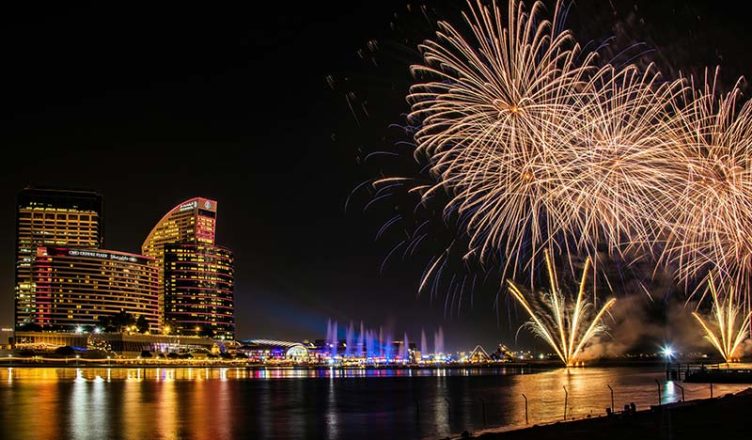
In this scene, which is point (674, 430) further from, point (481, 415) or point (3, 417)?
point (3, 417)

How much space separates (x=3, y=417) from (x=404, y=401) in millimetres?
27535

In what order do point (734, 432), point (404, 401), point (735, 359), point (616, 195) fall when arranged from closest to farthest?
point (734, 432) → point (616, 195) → point (404, 401) → point (735, 359)

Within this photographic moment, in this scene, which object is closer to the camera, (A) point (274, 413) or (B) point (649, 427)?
(B) point (649, 427)

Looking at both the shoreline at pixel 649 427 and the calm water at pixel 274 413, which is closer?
the shoreline at pixel 649 427

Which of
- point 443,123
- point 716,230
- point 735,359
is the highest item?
point 443,123

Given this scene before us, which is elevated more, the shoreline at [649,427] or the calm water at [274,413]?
the shoreline at [649,427]

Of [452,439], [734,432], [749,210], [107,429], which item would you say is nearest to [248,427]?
[107,429]

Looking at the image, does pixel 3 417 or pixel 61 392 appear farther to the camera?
pixel 61 392

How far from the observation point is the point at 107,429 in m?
40.1

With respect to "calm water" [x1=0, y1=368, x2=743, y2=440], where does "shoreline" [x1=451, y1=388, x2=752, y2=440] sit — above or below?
above

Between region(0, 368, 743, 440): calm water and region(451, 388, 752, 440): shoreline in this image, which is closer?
region(451, 388, 752, 440): shoreline

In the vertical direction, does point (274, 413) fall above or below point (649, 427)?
below

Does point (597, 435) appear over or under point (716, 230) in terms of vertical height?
under

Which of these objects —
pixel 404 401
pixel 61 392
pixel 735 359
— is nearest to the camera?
pixel 404 401
